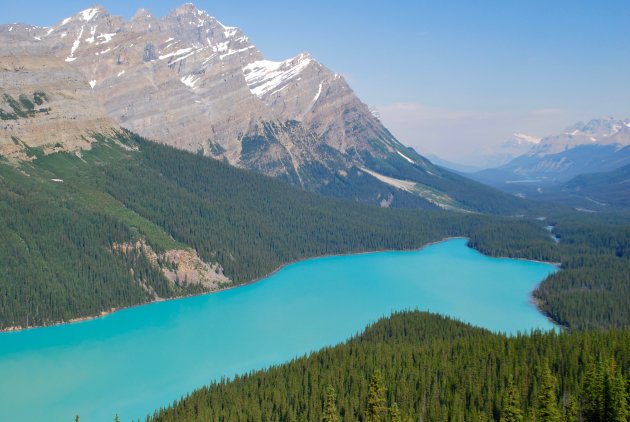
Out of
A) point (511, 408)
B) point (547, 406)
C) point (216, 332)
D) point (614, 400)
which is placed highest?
point (614, 400)

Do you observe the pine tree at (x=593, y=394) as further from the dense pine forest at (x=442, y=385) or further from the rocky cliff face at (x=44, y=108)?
the rocky cliff face at (x=44, y=108)

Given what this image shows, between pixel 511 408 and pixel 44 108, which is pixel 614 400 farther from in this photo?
pixel 44 108

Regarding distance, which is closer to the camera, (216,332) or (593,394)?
(593,394)

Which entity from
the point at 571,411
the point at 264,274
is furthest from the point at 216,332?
the point at 571,411

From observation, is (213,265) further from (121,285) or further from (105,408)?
(105,408)

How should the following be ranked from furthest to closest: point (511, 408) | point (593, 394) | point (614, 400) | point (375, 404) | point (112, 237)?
point (112, 237)
point (375, 404)
point (593, 394)
point (511, 408)
point (614, 400)

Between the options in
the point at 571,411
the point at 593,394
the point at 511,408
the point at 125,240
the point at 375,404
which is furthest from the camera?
the point at 125,240

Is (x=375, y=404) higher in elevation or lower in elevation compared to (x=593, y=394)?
lower

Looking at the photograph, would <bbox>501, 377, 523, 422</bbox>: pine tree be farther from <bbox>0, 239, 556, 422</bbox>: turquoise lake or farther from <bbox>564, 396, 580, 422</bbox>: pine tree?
<bbox>0, 239, 556, 422</bbox>: turquoise lake

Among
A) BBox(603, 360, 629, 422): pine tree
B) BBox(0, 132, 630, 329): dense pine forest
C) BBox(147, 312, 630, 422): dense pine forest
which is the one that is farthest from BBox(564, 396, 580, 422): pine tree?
BBox(0, 132, 630, 329): dense pine forest
